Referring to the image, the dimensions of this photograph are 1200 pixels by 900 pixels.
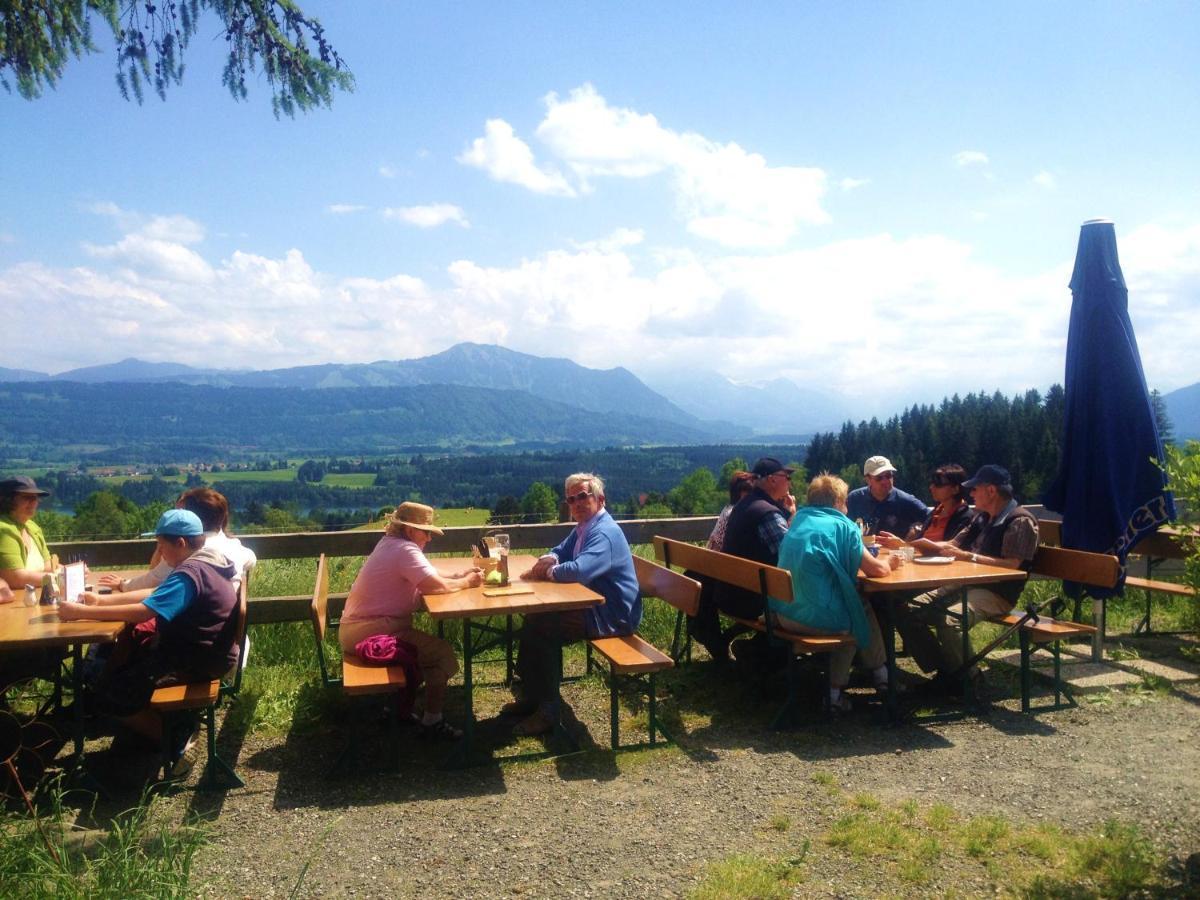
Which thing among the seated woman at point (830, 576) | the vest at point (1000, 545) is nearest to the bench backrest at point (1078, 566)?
the vest at point (1000, 545)

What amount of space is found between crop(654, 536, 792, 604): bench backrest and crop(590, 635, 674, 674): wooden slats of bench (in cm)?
78

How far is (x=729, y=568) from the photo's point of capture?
577 cm

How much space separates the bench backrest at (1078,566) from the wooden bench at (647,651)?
2435mm

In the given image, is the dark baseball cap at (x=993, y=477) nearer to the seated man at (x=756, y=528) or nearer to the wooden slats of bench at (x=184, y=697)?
the seated man at (x=756, y=528)

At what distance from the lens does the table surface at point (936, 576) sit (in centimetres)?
530

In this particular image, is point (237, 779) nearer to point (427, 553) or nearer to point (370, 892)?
point (370, 892)

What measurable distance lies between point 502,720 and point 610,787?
1228 mm

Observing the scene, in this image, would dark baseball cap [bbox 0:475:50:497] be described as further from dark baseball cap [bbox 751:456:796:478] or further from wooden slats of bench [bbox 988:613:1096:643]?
wooden slats of bench [bbox 988:613:1096:643]

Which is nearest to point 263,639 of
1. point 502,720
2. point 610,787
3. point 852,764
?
point 502,720

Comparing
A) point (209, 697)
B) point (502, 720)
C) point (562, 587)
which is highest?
point (562, 587)

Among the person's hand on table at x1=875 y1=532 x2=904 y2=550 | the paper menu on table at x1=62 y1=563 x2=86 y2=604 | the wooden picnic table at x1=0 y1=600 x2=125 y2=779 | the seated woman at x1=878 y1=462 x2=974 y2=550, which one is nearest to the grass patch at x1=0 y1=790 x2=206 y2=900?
the wooden picnic table at x1=0 y1=600 x2=125 y2=779

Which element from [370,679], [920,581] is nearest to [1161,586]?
[920,581]

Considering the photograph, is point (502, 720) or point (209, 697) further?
point (502, 720)

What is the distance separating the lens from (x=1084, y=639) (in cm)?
721
